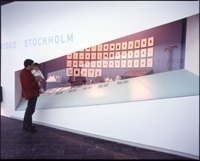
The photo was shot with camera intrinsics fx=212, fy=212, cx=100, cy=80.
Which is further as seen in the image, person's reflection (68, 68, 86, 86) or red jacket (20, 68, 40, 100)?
person's reflection (68, 68, 86, 86)

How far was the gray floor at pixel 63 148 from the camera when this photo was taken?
289cm

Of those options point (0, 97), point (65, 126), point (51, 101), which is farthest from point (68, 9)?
point (0, 97)

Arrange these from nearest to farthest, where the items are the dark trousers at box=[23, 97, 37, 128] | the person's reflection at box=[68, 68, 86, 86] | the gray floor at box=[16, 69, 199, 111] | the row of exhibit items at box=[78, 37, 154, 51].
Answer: the gray floor at box=[16, 69, 199, 111], the row of exhibit items at box=[78, 37, 154, 51], the dark trousers at box=[23, 97, 37, 128], the person's reflection at box=[68, 68, 86, 86]

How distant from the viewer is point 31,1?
442 centimetres

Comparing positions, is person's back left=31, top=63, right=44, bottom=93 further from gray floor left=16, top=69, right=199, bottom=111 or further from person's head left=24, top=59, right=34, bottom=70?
gray floor left=16, top=69, right=199, bottom=111

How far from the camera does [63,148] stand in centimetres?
317

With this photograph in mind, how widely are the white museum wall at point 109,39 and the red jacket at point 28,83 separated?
52 centimetres

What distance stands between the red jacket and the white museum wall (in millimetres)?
523

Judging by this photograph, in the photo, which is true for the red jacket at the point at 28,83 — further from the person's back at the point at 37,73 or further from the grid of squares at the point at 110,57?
the grid of squares at the point at 110,57

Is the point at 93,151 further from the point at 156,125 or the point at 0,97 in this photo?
the point at 0,97

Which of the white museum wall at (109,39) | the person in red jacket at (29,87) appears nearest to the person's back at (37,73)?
the person in red jacket at (29,87)

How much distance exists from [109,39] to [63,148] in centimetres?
184

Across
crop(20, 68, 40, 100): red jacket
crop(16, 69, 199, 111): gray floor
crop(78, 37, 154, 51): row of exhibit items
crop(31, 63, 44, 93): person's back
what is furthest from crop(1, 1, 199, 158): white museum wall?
crop(20, 68, 40, 100): red jacket

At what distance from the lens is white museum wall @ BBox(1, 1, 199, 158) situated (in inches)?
111
